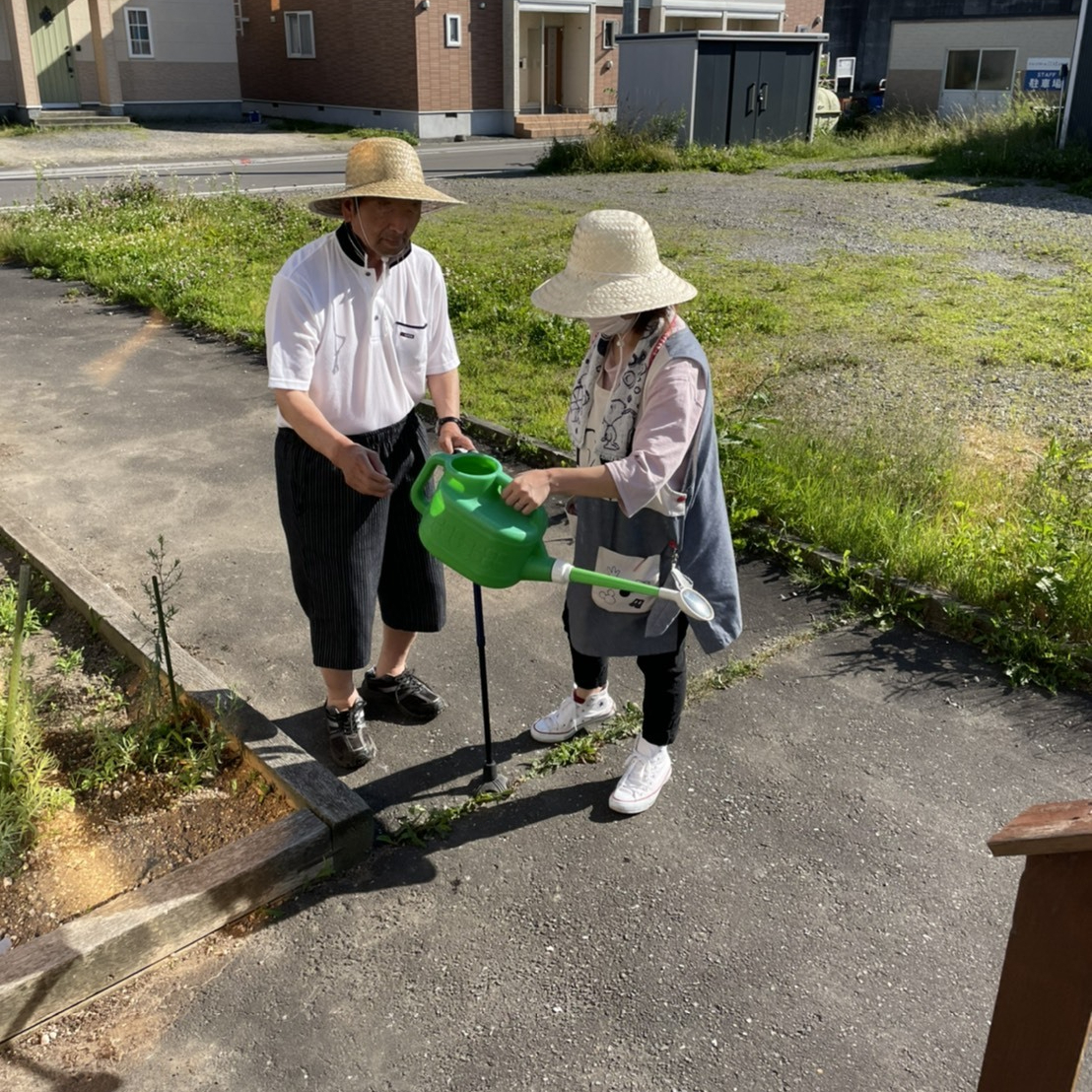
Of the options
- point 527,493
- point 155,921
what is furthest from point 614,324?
point 155,921

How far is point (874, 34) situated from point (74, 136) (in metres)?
34.3

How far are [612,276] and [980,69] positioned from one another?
132 ft

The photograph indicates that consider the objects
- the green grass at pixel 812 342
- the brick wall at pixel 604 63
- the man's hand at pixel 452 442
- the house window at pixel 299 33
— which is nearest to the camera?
the man's hand at pixel 452 442

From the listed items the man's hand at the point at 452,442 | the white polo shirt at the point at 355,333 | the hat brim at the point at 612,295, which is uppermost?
the hat brim at the point at 612,295

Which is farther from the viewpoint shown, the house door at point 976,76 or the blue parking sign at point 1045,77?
the house door at point 976,76

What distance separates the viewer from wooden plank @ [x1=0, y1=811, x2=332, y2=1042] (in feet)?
8.71

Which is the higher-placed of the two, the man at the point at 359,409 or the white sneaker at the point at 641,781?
the man at the point at 359,409

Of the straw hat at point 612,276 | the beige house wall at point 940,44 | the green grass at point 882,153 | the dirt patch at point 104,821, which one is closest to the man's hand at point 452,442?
the straw hat at point 612,276

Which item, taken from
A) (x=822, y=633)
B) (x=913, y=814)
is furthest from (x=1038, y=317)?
(x=913, y=814)

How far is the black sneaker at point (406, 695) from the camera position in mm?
3926

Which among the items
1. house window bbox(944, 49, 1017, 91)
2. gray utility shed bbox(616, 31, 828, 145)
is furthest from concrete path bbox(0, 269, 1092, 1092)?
house window bbox(944, 49, 1017, 91)

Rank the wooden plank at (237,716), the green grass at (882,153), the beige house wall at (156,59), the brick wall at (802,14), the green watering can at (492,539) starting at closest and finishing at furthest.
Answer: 1. the green watering can at (492,539)
2. the wooden plank at (237,716)
3. the green grass at (882,153)
4. the beige house wall at (156,59)
5. the brick wall at (802,14)

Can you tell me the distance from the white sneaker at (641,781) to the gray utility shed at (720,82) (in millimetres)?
21784

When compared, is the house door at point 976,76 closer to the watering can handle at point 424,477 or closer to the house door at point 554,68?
the house door at point 554,68
